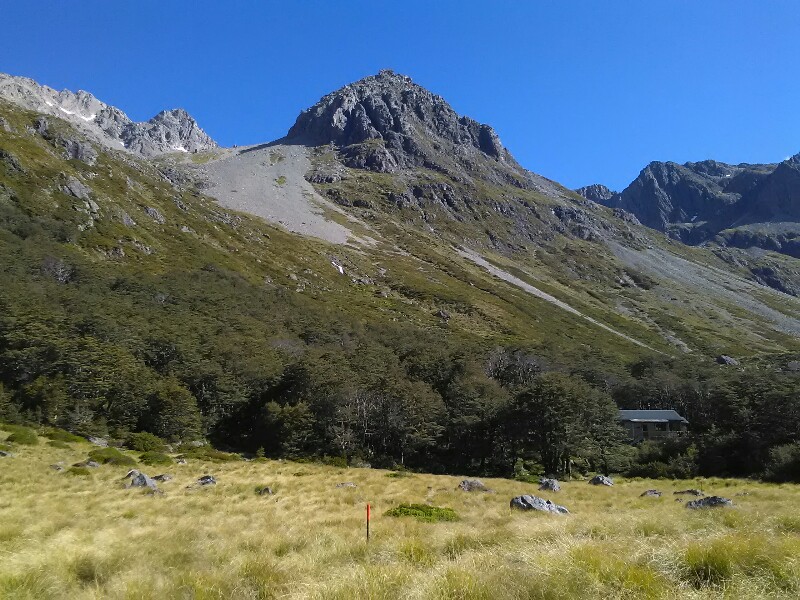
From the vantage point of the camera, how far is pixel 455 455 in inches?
2313

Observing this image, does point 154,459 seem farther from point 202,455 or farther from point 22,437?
point 22,437

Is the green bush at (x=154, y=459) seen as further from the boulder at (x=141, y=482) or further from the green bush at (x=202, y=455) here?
the boulder at (x=141, y=482)

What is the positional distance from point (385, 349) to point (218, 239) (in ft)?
250

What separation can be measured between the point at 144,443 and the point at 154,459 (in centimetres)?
786

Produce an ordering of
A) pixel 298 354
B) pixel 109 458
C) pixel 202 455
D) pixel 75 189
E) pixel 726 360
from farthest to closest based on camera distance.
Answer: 1. pixel 726 360
2. pixel 75 189
3. pixel 298 354
4. pixel 202 455
5. pixel 109 458

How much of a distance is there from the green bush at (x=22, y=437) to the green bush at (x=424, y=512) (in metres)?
27.7

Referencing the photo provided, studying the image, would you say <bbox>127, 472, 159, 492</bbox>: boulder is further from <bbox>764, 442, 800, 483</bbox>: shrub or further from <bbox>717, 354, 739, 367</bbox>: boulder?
<bbox>717, 354, 739, 367</bbox>: boulder

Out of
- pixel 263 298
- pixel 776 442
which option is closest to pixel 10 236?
pixel 263 298

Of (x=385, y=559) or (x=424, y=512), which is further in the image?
(x=424, y=512)

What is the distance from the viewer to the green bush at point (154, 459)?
33.1 metres

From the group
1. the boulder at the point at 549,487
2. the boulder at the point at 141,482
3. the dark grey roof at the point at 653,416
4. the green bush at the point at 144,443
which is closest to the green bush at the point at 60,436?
the green bush at the point at 144,443

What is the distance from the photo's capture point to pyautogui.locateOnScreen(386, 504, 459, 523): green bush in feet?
53.9

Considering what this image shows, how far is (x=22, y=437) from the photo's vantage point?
3167cm

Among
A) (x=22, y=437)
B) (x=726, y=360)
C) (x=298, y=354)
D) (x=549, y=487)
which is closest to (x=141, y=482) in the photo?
(x=22, y=437)
